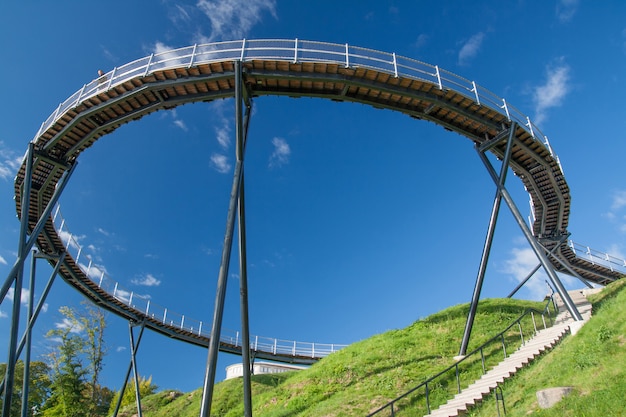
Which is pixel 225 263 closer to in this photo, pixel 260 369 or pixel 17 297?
pixel 17 297

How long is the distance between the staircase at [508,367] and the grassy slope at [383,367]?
1.25 metres

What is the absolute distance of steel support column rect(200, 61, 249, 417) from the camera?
10922mm

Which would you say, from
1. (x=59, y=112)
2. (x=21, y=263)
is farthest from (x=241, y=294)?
(x=59, y=112)

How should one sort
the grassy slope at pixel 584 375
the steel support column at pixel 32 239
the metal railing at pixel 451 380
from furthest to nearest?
the steel support column at pixel 32 239 → the metal railing at pixel 451 380 → the grassy slope at pixel 584 375

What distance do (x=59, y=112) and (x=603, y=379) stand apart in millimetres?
21739

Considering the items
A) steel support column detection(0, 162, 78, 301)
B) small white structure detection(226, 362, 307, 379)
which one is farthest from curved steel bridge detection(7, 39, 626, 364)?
small white structure detection(226, 362, 307, 379)

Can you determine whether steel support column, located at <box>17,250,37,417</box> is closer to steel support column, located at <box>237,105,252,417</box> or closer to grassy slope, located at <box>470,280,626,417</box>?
steel support column, located at <box>237,105,252,417</box>

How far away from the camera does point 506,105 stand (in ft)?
67.5

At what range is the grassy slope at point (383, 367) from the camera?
16312mm

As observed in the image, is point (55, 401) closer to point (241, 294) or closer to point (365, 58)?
point (241, 294)

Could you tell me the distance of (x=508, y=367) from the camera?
1455cm

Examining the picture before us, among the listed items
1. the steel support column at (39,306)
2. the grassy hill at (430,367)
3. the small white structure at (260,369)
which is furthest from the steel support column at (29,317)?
the small white structure at (260,369)

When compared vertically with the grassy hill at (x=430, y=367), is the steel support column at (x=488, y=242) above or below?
above

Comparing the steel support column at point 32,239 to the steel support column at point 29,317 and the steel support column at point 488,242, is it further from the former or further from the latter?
the steel support column at point 488,242
